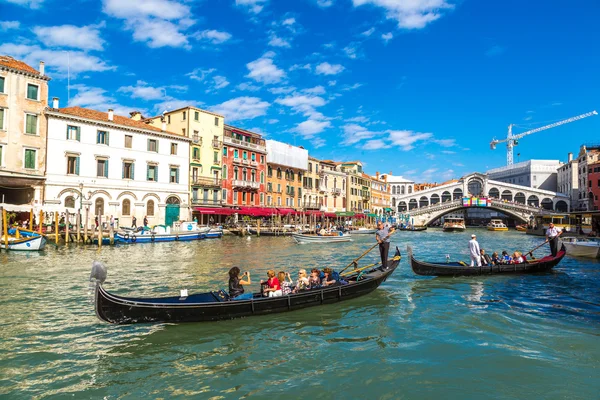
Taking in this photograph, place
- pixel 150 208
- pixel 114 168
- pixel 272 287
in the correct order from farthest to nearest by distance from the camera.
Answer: pixel 150 208
pixel 114 168
pixel 272 287

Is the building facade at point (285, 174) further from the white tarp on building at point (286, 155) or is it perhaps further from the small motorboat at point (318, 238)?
the small motorboat at point (318, 238)

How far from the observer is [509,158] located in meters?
113

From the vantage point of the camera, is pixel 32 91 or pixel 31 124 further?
pixel 32 91

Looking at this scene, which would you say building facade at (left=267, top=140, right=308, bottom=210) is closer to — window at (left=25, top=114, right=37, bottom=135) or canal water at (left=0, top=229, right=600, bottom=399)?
window at (left=25, top=114, right=37, bottom=135)

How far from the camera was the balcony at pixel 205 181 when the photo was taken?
106ft

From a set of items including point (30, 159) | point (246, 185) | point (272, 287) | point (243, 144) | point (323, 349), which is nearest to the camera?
point (323, 349)

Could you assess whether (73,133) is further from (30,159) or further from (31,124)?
(30,159)

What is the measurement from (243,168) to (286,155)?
6.59 meters

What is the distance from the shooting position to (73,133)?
83.0 ft

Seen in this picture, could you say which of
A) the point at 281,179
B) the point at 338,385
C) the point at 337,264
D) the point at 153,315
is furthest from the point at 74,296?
the point at 281,179

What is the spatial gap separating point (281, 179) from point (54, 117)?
21630 mm

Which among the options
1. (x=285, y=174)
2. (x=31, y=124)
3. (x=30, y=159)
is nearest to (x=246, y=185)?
(x=285, y=174)

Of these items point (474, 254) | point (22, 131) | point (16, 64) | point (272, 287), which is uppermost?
point (16, 64)

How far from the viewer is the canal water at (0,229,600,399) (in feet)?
16.4
